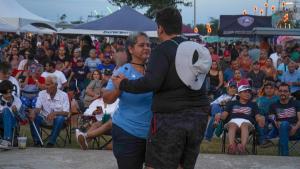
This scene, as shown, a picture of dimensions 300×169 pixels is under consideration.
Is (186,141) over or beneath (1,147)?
over

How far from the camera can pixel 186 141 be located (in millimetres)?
3500

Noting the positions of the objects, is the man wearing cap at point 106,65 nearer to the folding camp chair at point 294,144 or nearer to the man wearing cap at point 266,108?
the man wearing cap at point 266,108

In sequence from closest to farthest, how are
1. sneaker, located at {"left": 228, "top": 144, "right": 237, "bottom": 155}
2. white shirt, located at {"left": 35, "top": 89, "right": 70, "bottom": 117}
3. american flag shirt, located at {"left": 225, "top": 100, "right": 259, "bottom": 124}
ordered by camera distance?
1. sneaker, located at {"left": 228, "top": 144, "right": 237, "bottom": 155}
2. american flag shirt, located at {"left": 225, "top": 100, "right": 259, "bottom": 124}
3. white shirt, located at {"left": 35, "top": 89, "right": 70, "bottom": 117}

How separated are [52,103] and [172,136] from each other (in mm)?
5851

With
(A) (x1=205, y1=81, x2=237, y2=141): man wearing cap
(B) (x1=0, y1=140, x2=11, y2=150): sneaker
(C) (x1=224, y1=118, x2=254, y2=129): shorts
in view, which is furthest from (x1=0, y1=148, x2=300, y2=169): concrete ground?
(A) (x1=205, y1=81, x2=237, y2=141): man wearing cap

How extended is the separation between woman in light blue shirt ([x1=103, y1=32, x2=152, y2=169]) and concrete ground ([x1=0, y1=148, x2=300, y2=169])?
3.10 m

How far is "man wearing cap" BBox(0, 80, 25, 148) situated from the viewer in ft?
26.6

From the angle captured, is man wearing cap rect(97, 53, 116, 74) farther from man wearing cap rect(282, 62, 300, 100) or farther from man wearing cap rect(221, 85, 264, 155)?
man wearing cap rect(221, 85, 264, 155)

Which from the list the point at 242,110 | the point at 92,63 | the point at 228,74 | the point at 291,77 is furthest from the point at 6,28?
the point at 242,110

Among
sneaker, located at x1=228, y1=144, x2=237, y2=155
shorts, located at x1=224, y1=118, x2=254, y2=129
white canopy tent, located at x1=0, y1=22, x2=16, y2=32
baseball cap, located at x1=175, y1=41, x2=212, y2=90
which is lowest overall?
sneaker, located at x1=228, y1=144, x2=237, y2=155

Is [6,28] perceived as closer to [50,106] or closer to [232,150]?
[50,106]

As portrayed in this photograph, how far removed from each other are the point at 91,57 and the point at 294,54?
213 inches

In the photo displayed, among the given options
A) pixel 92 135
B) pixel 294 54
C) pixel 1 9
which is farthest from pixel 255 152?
pixel 1 9

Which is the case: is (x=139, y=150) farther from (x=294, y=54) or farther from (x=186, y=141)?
(x=294, y=54)
